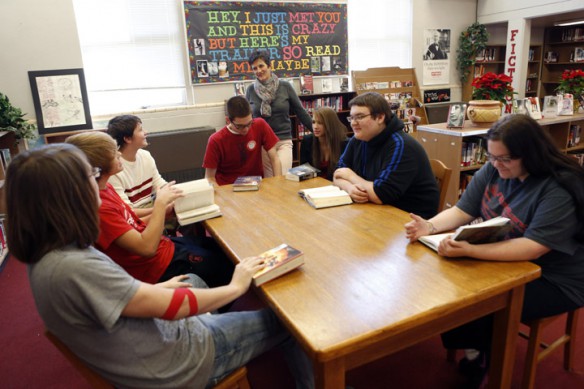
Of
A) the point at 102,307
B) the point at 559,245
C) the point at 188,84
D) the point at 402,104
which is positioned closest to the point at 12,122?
the point at 188,84

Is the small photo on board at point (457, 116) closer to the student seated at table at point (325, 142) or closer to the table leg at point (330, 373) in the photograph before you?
the student seated at table at point (325, 142)

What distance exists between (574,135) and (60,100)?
5757 mm

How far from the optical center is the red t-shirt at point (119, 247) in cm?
150

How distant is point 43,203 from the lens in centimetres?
92

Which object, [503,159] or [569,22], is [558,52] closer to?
[569,22]

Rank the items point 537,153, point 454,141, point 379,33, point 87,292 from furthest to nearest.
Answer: point 379,33 → point 454,141 → point 537,153 → point 87,292

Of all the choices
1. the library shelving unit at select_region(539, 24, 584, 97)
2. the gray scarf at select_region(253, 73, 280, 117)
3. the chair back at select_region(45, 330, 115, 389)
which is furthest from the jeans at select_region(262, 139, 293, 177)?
the library shelving unit at select_region(539, 24, 584, 97)

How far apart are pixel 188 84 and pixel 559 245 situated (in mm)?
4784

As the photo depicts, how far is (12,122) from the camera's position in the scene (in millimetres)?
3852

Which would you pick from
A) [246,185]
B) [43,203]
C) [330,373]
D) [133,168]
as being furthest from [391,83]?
[43,203]

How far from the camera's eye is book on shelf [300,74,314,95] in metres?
5.74

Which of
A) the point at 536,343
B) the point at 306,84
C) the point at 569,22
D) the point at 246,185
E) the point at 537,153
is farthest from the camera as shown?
the point at 569,22

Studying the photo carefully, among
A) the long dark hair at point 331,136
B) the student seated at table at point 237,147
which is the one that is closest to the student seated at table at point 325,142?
the long dark hair at point 331,136

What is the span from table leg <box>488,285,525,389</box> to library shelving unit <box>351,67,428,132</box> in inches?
200
